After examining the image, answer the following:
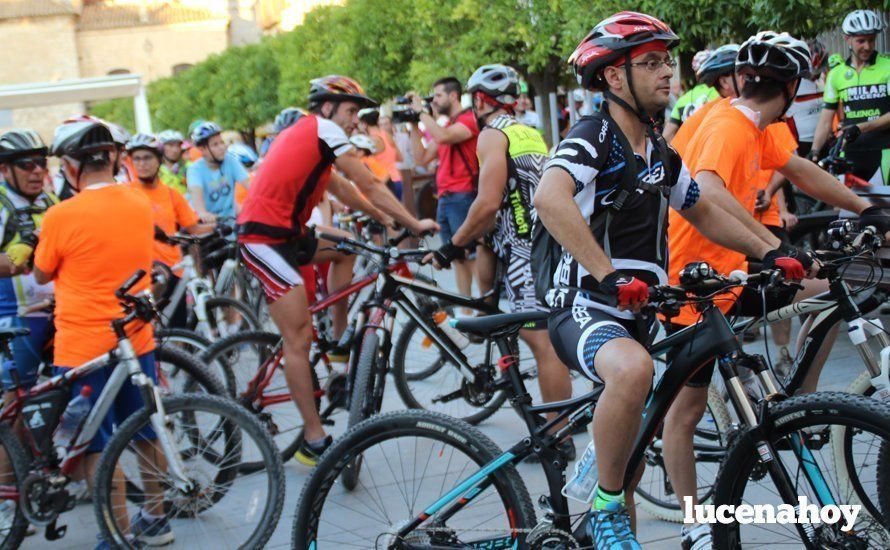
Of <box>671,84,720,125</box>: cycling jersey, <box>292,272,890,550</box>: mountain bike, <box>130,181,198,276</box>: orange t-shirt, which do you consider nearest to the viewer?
<box>292,272,890,550</box>: mountain bike

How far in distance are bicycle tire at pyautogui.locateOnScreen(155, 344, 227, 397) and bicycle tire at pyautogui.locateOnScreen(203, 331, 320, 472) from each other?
0.58 metres

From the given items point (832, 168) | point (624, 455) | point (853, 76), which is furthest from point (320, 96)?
point (853, 76)

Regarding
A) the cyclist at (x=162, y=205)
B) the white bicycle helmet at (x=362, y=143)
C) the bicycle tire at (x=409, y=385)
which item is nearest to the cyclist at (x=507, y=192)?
the bicycle tire at (x=409, y=385)

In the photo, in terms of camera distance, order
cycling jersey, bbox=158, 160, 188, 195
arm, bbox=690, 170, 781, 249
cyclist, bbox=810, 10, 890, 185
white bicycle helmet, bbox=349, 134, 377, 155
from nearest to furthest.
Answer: arm, bbox=690, 170, 781, 249 → cyclist, bbox=810, 10, 890, 185 → white bicycle helmet, bbox=349, 134, 377, 155 → cycling jersey, bbox=158, 160, 188, 195

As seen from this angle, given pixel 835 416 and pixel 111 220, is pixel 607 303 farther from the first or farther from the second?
Result: pixel 111 220

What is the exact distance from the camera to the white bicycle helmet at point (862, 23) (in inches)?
356

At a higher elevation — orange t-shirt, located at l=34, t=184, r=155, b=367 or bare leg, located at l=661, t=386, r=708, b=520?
orange t-shirt, located at l=34, t=184, r=155, b=367

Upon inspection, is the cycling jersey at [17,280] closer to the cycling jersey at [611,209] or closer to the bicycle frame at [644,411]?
the bicycle frame at [644,411]

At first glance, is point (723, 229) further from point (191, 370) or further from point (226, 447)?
point (191, 370)

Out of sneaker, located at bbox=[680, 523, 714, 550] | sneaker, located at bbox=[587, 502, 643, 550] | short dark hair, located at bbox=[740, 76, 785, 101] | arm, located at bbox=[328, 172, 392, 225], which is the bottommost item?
sneaker, located at bbox=[680, 523, 714, 550]

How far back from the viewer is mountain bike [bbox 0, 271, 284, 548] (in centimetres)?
477

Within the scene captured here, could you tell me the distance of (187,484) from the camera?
4.88 meters

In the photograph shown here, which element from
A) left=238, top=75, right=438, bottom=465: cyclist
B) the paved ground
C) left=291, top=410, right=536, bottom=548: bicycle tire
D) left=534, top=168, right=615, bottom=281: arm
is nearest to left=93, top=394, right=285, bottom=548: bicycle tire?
the paved ground

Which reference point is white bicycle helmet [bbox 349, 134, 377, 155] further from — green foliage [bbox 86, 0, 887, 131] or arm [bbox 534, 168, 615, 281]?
arm [bbox 534, 168, 615, 281]
